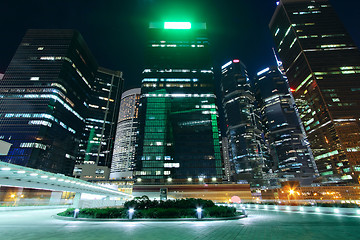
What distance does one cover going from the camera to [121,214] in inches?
778

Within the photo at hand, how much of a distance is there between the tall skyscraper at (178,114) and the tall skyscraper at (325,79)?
276ft

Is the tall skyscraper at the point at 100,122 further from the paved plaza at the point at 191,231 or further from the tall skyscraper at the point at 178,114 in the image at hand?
the paved plaza at the point at 191,231

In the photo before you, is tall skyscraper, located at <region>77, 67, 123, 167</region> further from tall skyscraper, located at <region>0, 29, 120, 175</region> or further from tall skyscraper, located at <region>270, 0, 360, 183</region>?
tall skyscraper, located at <region>270, 0, 360, 183</region>

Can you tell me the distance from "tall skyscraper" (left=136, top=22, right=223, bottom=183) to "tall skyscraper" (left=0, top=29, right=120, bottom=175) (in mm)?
60849

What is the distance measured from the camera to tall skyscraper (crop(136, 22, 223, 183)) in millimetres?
94562

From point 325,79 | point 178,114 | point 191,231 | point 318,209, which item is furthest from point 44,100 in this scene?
point 325,79

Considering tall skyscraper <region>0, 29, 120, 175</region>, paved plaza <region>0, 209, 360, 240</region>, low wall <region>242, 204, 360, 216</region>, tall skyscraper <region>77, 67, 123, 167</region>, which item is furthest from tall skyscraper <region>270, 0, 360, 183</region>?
tall skyscraper <region>0, 29, 120, 175</region>

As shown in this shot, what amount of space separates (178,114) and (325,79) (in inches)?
4655

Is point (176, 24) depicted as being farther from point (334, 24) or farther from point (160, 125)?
point (334, 24)

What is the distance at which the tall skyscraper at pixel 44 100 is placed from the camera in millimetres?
100425

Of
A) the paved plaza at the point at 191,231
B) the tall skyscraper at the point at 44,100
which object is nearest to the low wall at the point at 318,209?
the paved plaza at the point at 191,231

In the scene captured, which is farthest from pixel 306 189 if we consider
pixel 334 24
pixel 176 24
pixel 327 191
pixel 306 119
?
pixel 176 24

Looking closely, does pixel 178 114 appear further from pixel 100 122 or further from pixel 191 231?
pixel 100 122

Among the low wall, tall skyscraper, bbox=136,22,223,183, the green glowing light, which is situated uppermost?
the green glowing light
